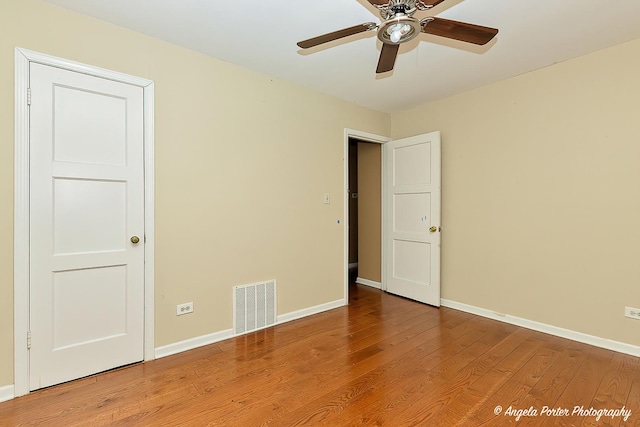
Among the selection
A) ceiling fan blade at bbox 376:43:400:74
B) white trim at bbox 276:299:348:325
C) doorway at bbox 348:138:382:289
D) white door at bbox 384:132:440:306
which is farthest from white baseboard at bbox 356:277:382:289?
ceiling fan blade at bbox 376:43:400:74

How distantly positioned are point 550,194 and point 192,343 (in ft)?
11.6

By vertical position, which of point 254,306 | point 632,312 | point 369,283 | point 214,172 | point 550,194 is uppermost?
point 214,172

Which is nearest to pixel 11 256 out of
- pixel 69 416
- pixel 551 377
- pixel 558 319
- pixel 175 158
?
pixel 69 416

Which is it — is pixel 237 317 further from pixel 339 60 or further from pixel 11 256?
pixel 339 60

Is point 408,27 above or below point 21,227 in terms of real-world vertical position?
above

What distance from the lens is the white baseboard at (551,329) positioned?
2.55 m

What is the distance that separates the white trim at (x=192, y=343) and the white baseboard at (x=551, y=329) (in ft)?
8.36

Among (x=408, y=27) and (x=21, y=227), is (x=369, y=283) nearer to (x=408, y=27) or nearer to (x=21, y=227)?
(x=408, y=27)

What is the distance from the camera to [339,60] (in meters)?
2.78

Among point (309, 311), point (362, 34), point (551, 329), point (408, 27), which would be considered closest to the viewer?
point (408, 27)

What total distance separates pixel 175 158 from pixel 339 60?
5.45 feet

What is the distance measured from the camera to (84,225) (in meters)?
2.19

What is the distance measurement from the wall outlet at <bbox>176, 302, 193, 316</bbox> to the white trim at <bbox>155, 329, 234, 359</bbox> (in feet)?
0.79

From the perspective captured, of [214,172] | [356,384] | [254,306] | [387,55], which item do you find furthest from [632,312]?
[214,172]
